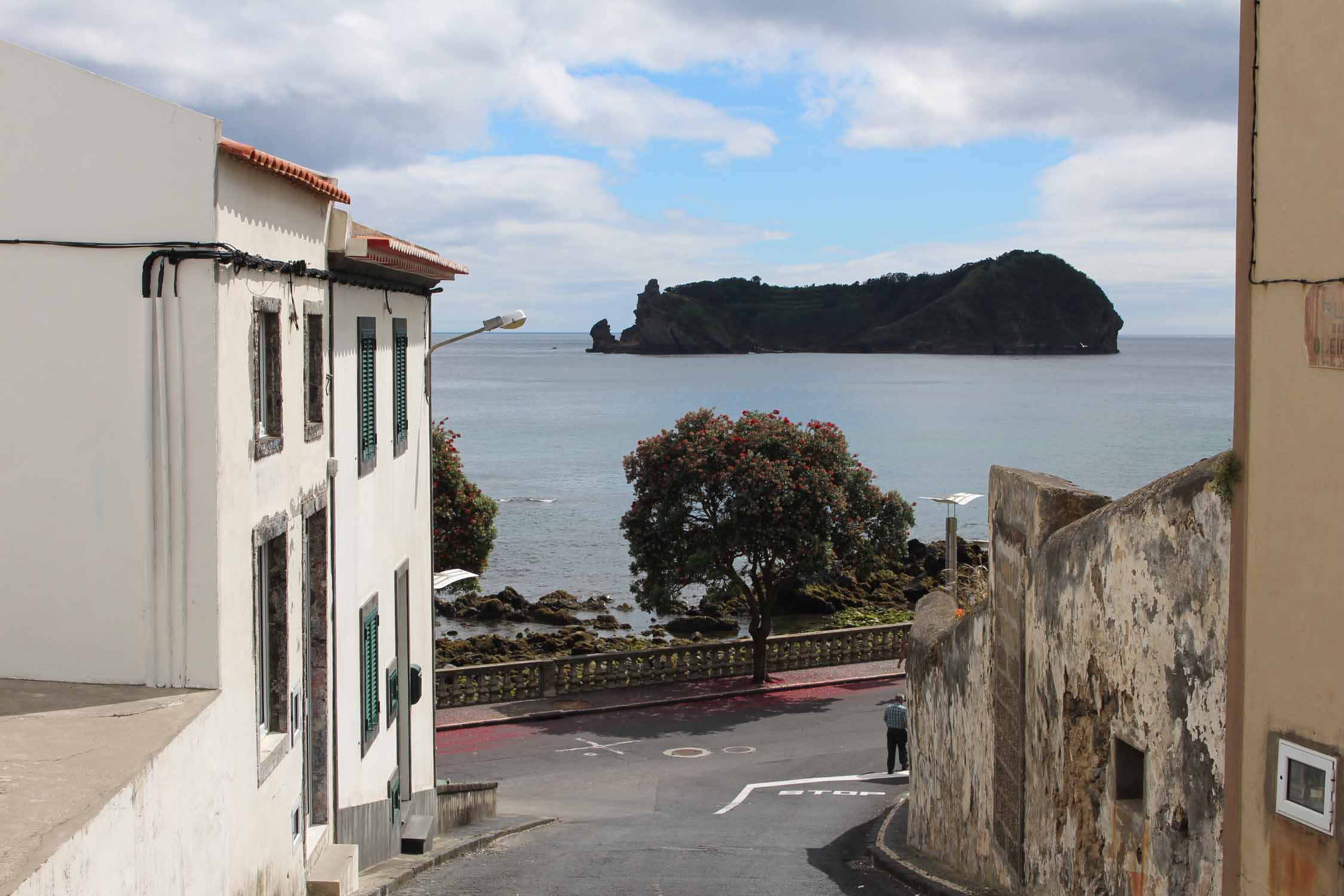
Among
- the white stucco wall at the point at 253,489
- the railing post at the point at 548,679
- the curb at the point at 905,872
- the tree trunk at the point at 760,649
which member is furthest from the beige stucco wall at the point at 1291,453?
the tree trunk at the point at 760,649

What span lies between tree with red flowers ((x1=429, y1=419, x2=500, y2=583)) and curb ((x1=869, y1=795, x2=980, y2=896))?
18.6m

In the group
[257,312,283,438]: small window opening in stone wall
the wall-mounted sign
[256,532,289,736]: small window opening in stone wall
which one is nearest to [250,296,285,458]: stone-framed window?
[257,312,283,438]: small window opening in stone wall

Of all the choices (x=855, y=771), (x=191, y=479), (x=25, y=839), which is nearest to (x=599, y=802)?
(x=855, y=771)

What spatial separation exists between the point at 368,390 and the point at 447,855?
5571 mm

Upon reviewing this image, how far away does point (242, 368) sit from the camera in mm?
8625

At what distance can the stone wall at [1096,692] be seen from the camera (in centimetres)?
787

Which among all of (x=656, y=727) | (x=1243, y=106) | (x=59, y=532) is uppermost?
(x=1243, y=106)

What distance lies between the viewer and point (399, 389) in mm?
15375

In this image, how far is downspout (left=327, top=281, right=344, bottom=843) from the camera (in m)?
11.4

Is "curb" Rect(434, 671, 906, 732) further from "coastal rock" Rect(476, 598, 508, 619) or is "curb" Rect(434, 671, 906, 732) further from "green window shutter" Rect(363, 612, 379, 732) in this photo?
"coastal rock" Rect(476, 598, 508, 619)

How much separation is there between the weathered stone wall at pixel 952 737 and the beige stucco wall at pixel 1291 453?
5232mm

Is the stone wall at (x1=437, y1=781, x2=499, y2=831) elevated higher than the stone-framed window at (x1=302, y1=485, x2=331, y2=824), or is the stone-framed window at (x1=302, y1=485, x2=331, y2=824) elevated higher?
the stone-framed window at (x1=302, y1=485, x2=331, y2=824)

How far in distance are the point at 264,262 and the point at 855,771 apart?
17343mm

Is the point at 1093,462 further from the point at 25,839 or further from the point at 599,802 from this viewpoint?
the point at 25,839
